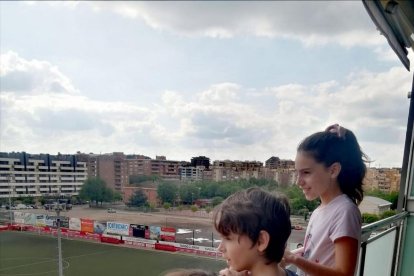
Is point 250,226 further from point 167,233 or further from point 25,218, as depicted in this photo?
point 25,218

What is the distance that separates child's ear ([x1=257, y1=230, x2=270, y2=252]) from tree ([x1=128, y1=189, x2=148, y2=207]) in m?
12.8

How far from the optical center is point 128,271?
1597cm

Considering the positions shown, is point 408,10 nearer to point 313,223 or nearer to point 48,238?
point 313,223

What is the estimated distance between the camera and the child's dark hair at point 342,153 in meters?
0.74

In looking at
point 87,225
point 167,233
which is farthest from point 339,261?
point 87,225

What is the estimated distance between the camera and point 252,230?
0.52m

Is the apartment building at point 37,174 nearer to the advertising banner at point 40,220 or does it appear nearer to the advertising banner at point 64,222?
the advertising banner at point 40,220

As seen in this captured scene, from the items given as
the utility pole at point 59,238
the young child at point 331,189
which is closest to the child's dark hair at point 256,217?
the young child at point 331,189

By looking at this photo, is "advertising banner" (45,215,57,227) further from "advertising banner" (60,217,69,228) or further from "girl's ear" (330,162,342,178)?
"girl's ear" (330,162,342,178)

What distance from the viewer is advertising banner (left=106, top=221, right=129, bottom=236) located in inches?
825

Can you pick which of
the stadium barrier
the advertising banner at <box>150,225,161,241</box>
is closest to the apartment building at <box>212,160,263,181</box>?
the stadium barrier

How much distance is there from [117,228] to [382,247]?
21.1m

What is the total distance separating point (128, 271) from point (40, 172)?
7.50 meters

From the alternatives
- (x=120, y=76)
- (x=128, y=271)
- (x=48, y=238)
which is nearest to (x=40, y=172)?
(x=128, y=271)
